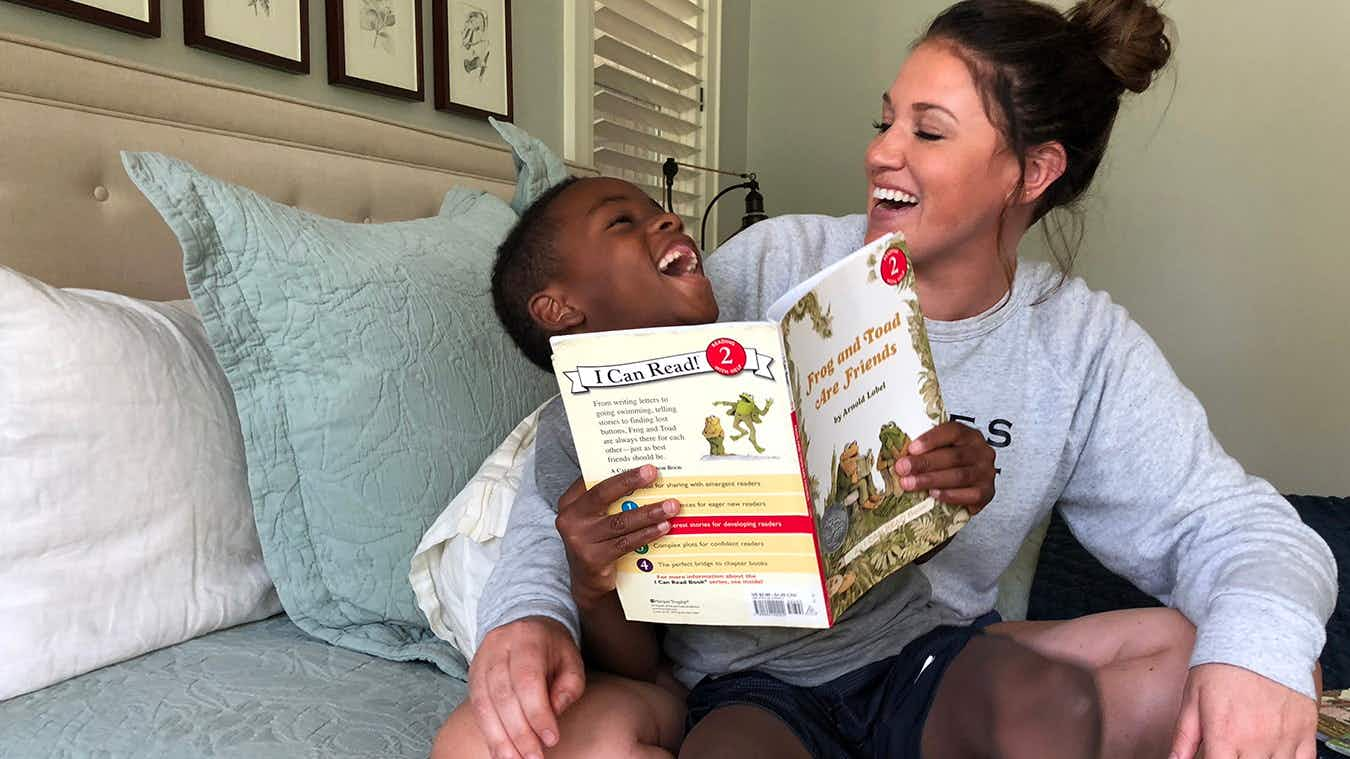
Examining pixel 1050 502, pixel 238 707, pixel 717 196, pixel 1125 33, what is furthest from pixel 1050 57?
pixel 717 196

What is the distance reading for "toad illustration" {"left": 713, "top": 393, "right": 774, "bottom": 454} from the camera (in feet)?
2.36

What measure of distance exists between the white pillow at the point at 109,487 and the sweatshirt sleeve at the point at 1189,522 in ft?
3.04

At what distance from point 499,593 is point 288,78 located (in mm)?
1117

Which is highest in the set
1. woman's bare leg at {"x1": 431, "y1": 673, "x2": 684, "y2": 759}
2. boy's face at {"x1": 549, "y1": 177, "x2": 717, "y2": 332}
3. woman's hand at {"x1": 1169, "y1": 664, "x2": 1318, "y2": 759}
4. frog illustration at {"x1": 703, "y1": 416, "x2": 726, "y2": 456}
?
boy's face at {"x1": 549, "y1": 177, "x2": 717, "y2": 332}

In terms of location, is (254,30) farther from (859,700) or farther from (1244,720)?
(1244,720)

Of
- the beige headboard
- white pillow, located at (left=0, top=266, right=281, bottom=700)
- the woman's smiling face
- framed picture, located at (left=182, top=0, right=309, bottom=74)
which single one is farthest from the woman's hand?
framed picture, located at (left=182, top=0, right=309, bottom=74)

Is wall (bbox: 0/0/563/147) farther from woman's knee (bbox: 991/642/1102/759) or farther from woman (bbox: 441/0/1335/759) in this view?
woman's knee (bbox: 991/642/1102/759)

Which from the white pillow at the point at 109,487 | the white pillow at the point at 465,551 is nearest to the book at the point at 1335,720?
the white pillow at the point at 465,551

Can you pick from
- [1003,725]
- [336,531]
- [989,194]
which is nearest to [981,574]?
[1003,725]

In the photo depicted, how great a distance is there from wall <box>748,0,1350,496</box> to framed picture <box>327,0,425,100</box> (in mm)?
1948

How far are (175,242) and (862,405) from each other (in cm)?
97

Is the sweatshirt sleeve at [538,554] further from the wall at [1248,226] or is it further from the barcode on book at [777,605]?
the wall at [1248,226]

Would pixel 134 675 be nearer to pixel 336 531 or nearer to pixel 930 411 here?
pixel 336 531

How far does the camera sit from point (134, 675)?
975 millimetres
